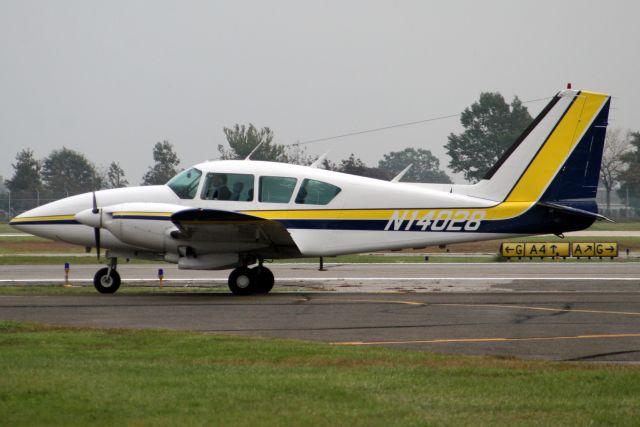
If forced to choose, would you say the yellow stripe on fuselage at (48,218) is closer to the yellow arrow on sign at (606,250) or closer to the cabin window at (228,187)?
the cabin window at (228,187)

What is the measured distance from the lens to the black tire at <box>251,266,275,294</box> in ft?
72.2

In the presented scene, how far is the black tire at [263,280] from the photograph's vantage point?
2199cm

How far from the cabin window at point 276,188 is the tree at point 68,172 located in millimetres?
60917

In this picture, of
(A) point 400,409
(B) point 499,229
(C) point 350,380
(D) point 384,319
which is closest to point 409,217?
(B) point 499,229

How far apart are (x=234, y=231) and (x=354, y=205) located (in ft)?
9.80

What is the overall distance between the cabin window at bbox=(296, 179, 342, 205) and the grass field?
29.0ft

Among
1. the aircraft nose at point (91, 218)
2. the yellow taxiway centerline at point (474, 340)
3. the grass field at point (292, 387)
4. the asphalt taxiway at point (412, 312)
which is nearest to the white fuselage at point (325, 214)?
the aircraft nose at point (91, 218)

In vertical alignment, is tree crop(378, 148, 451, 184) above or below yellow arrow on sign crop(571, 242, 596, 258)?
above

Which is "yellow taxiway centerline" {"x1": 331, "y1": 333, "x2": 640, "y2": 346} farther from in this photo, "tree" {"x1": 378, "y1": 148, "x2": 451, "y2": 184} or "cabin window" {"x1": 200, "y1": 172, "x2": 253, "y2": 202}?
"tree" {"x1": 378, "y1": 148, "x2": 451, "y2": 184}

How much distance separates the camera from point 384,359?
11672mm

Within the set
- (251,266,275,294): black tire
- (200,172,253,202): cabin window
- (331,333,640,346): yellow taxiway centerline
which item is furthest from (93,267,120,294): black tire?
(331,333,640,346): yellow taxiway centerline

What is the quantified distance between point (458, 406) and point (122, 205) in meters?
13.5

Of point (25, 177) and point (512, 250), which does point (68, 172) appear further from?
point (512, 250)

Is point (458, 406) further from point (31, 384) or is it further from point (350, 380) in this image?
point (31, 384)
